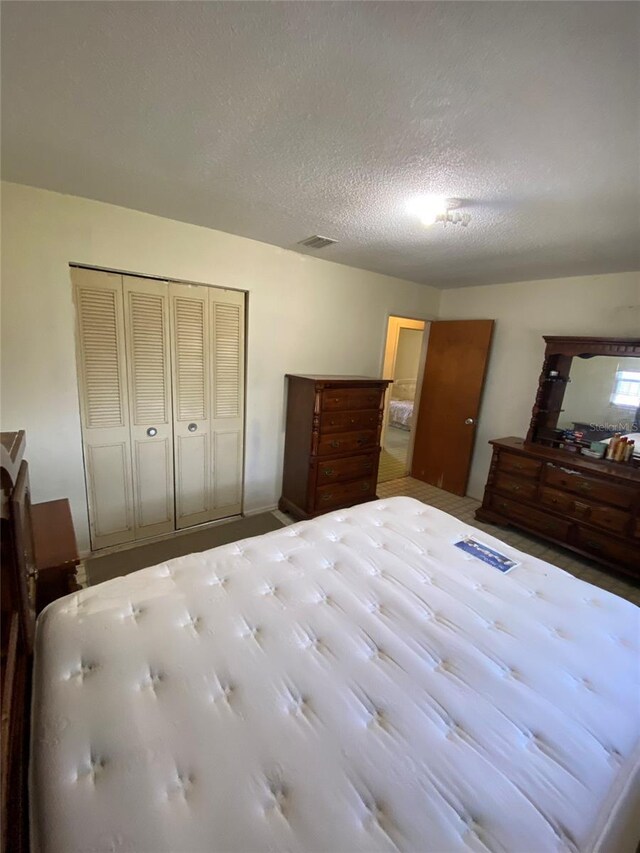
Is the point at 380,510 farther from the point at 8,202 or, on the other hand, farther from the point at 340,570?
the point at 8,202

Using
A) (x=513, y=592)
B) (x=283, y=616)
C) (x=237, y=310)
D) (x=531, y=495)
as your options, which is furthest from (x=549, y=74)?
(x=531, y=495)

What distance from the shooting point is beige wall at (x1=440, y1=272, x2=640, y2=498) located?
3.04 meters

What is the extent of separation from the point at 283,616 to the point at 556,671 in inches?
36.4

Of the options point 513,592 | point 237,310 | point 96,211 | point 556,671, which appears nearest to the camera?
point 556,671

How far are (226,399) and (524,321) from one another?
306cm

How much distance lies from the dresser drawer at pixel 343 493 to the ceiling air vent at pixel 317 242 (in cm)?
202

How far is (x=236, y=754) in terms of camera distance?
881mm

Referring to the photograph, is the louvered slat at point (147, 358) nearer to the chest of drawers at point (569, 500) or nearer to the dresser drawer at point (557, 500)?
the chest of drawers at point (569, 500)

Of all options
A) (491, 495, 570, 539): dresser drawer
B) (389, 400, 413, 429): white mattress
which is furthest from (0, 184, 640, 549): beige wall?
(389, 400, 413, 429): white mattress

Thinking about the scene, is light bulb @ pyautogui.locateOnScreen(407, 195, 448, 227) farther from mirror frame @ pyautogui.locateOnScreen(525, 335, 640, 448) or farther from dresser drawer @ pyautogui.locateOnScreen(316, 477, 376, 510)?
dresser drawer @ pyautogui.locateOnScreen(316, 477, 376, 510)

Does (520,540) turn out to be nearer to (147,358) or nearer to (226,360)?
(226,360)

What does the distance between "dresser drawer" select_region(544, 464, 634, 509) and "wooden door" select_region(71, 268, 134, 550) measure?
3.46 m

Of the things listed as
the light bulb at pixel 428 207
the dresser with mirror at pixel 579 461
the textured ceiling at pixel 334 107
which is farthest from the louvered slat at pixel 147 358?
the dresser with mirror at pixel 579 461

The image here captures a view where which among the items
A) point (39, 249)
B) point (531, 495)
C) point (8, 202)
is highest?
point (8, 202)
